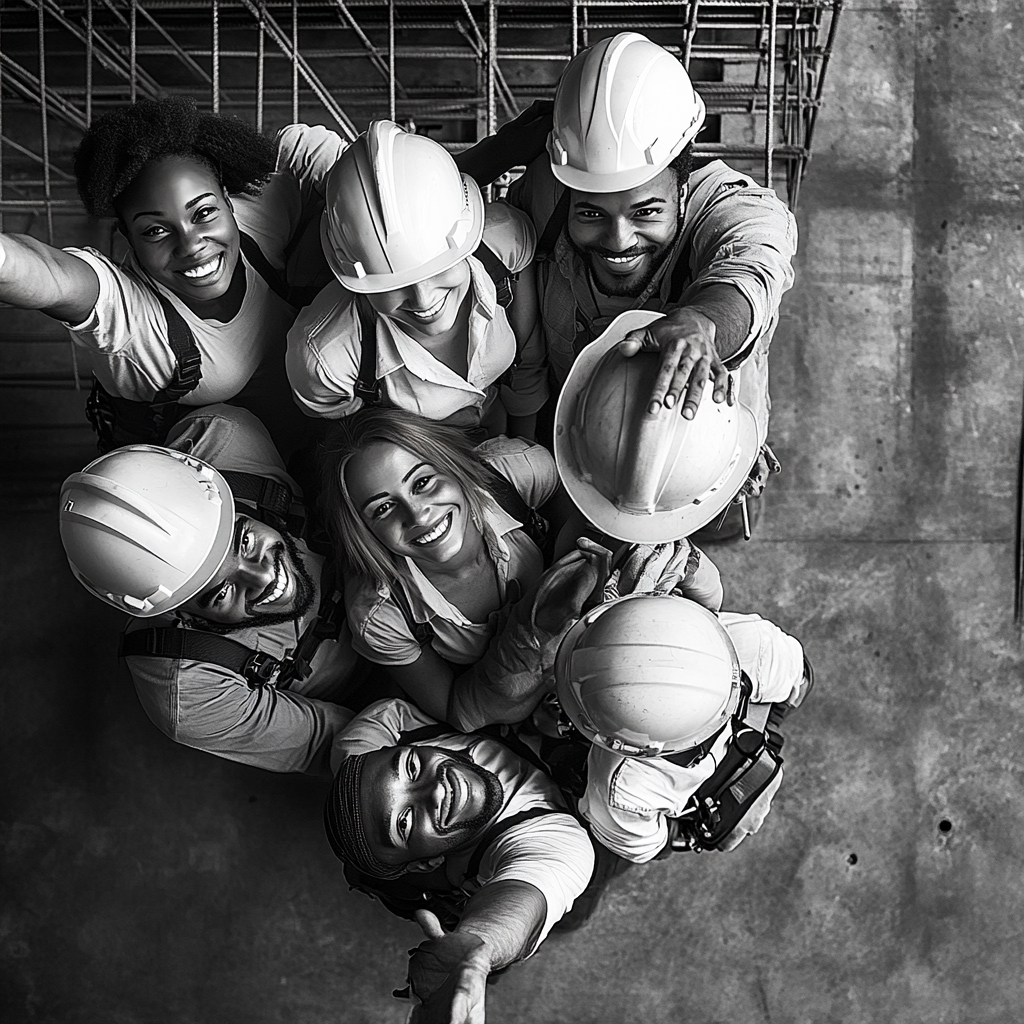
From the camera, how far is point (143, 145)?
2637 millimetres

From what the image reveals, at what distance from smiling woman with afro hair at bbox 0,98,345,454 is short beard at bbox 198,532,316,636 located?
1.96 ft

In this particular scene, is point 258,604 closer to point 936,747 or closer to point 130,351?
point 130,351

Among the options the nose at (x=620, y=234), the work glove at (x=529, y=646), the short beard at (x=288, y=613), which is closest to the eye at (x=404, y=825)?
the work glove at (x=529, y=646)

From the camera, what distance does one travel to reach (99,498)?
2.87 meters

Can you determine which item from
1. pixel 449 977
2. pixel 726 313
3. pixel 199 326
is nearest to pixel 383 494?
pixel 199 326

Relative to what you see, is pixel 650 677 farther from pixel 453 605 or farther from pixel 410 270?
pixel 410 270

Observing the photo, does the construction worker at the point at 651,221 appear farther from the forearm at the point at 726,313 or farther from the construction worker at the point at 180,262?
the construction worker at the point at 180,262

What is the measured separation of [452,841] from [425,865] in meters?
0.25

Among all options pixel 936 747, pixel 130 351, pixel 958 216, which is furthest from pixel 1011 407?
pixel 130 351

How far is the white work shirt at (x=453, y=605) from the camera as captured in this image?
10.2 ft

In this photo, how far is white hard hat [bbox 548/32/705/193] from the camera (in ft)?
8.87

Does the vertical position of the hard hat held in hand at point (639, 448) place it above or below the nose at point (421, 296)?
below

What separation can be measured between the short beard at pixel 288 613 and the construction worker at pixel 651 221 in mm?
1263

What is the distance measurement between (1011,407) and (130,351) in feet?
12.6
